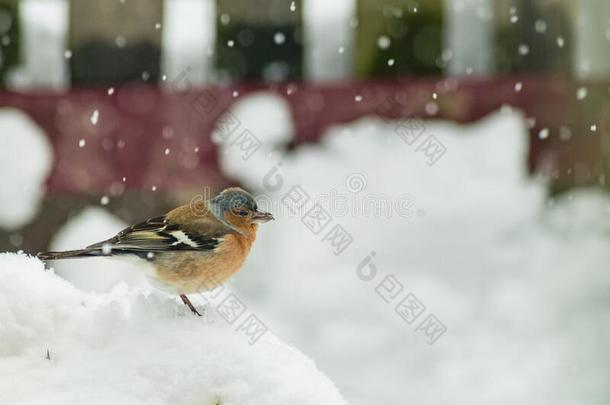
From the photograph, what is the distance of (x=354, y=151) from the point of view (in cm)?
375

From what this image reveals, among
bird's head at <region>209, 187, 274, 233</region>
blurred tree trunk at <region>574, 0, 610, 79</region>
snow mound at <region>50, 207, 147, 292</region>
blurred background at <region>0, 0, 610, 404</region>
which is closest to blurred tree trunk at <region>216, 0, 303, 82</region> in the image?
blurred background at <region>0, 0, 610, 404</region>

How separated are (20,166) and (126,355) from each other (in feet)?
8.00

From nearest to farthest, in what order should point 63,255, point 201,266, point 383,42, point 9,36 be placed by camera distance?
point 63,255, point 201,266, point 9,36, point 383,42

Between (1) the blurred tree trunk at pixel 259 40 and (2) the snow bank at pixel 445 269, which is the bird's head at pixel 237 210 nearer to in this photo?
(2) the snow bank at pixel 445 269

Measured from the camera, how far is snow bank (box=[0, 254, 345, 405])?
4.17ft

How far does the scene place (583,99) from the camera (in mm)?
3902

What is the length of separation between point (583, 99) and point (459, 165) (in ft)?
2.20

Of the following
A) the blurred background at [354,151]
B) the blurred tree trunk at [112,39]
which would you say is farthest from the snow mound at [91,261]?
the blurred tree trunk at [112,39]

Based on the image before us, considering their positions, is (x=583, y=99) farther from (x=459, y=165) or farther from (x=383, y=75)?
(x=383, y=75)

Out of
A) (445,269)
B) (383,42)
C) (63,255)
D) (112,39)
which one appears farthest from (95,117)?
(63,255)

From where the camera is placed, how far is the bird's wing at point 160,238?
Result: 1892 millimetres

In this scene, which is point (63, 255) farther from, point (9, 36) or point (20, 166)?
point (9, 36)

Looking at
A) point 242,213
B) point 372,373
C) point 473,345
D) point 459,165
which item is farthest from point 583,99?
point 242,213

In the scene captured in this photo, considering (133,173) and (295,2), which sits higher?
(295,2)
